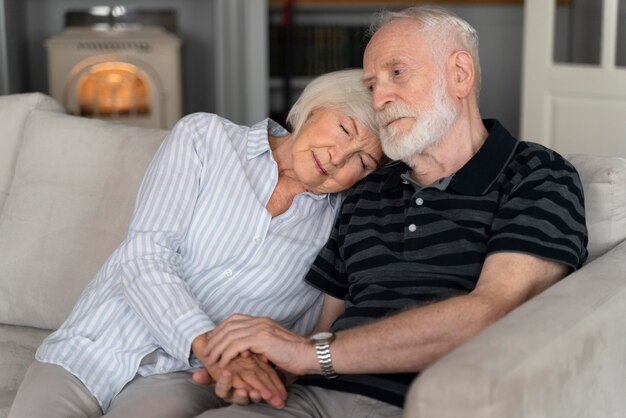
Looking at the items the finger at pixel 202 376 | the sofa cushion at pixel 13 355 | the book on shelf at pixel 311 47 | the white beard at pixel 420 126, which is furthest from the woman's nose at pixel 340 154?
the book on shelf at pixel 311 47

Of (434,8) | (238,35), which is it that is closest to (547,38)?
(238,35)

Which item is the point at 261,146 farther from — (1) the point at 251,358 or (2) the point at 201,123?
(1) the point at 251,358

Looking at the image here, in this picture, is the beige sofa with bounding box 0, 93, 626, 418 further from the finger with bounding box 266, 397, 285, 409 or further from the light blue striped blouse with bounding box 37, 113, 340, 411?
the finger with bounding box 266, 397, 285, 409

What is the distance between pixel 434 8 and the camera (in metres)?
1.95

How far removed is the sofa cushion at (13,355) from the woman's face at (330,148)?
0.75 m

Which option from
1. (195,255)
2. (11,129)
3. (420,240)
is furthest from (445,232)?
(11,129)

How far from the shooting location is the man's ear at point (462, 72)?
1901 millimetres

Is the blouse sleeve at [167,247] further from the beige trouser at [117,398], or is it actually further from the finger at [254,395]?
the finger at [254,395]

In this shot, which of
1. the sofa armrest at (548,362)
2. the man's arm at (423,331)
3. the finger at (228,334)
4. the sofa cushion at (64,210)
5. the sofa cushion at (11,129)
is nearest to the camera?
the sofa armrest at (548,362)

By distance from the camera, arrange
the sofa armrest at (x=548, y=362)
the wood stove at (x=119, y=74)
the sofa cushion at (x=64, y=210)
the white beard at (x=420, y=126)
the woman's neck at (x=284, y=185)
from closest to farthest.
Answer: the sofa armrest at (x=548, y=362)
the white beard at (x=420, y=126)
the woman's neck at (x=284, y=185)
the sofa cushion at (x=64, y=210)
the wood stove at (x=119, y=74)

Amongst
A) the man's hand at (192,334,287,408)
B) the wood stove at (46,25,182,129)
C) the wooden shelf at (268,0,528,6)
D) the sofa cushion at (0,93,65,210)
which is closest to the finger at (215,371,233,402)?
the man's hand at (192,334,287,408)

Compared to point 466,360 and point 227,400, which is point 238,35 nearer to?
point 227,400

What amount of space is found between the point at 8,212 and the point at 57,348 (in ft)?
2.01

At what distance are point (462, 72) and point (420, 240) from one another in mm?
340
